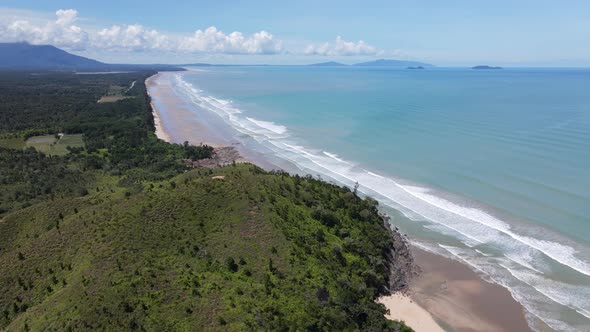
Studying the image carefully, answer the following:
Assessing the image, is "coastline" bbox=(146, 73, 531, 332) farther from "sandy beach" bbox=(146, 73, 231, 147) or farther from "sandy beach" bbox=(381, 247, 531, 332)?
"sandy beach" bbox=(146, 73, 231, 147)

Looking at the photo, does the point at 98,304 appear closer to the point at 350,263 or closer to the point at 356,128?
the point at 350,263

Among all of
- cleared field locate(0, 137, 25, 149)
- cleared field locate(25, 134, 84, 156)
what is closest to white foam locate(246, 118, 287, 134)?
cleared field locate(25, 134, 84, 156)

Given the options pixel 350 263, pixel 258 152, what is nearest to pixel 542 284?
pixel 350 263

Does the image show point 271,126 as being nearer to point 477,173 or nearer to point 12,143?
point 12,143

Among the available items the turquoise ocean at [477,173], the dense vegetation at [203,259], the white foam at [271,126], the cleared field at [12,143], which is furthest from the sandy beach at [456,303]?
the cleared field at [12,143]

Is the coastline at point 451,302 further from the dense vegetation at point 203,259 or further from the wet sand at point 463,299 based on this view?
the dense vegetation at point 203,259
